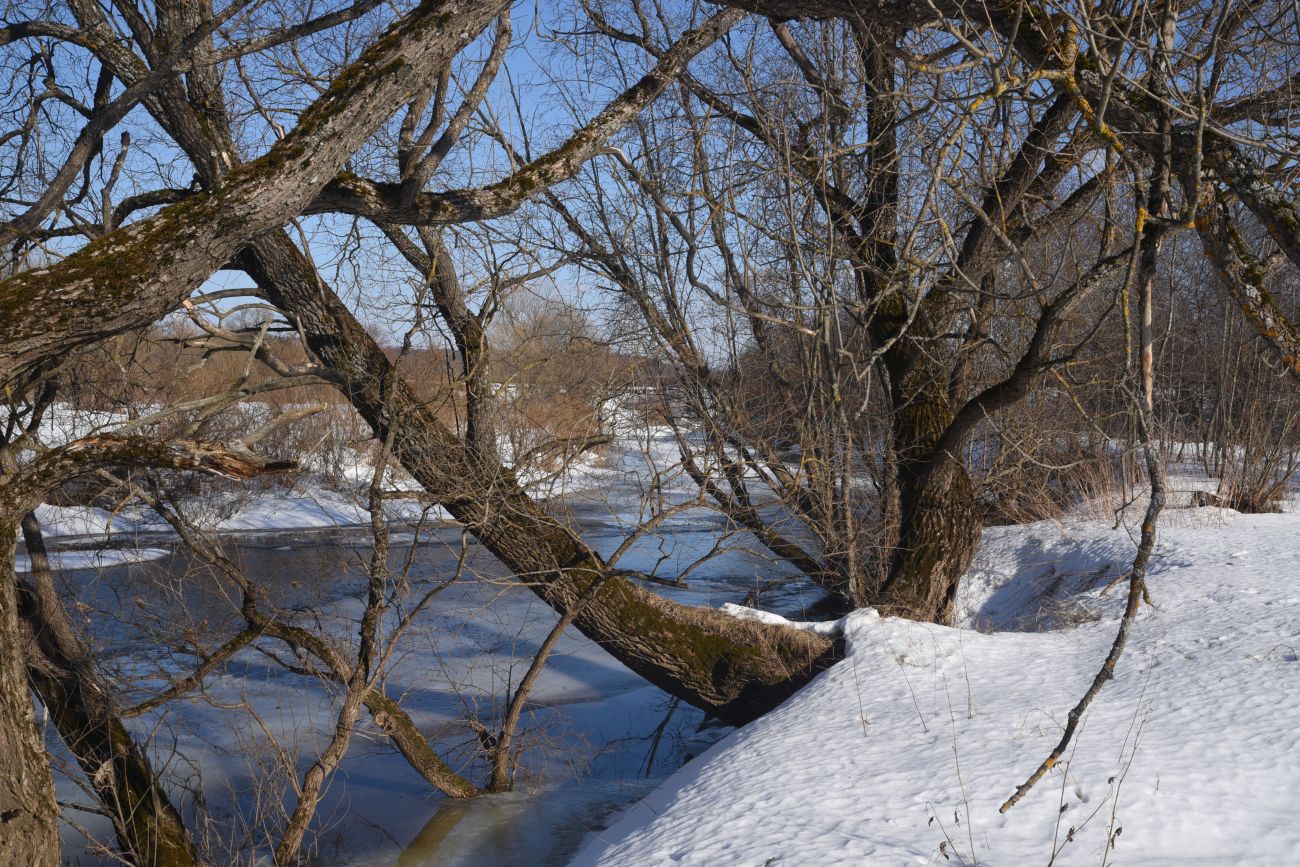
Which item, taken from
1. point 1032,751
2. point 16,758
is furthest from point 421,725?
point 1032,751

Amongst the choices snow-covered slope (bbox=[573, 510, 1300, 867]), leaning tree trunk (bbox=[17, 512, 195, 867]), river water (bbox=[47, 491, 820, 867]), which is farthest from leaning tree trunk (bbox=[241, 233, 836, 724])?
leaning tree trunk (bbox=[17, 512, 195, 867])

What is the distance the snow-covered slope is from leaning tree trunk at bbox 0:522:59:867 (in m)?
2.32

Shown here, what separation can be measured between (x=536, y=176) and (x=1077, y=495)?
28.5ft

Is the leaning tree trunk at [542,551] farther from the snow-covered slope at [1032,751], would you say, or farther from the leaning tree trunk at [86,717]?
the leaning tree trunk at [86,717]

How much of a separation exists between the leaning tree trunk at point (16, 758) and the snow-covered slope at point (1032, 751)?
2.32 metres

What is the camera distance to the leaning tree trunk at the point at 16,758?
365cm

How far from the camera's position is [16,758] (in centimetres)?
370

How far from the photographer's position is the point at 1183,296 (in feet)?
44.0

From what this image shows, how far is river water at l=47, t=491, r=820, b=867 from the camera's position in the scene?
636 cm

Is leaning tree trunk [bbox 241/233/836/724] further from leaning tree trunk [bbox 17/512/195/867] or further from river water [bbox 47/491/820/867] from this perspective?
leaning tree trunk [bbox 17/512/195/867]

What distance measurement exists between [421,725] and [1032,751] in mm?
5358

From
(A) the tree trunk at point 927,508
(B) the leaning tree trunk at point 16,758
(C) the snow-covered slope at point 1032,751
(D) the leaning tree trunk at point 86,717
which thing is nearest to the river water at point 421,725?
(D) the leaning tree trunk at point 86,717

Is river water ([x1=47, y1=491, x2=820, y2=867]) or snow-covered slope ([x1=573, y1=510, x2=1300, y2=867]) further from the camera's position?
river water ([x1=47, y1=491, x2=820, y2=867])

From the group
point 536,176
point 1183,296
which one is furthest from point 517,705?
point 1183,296
